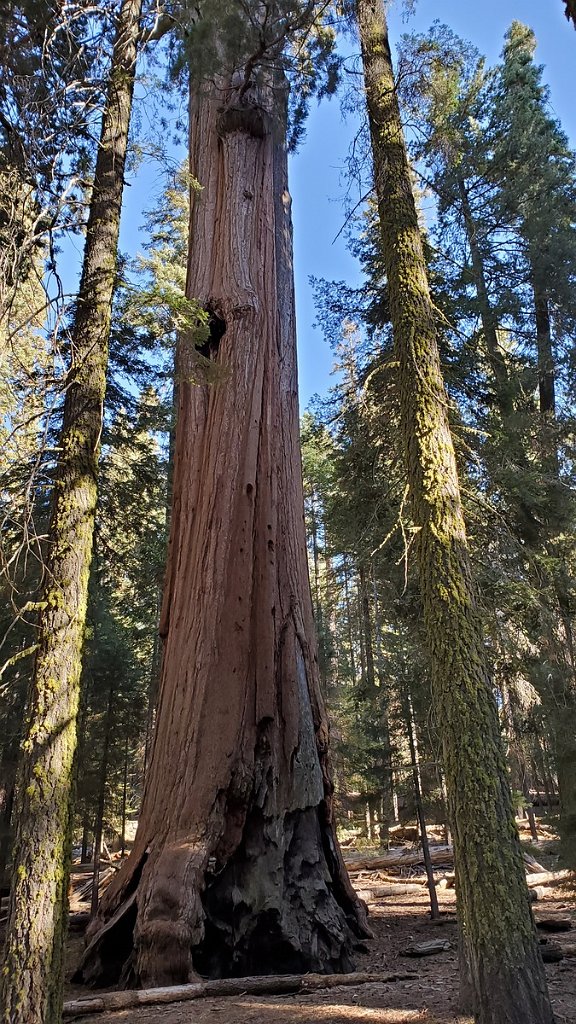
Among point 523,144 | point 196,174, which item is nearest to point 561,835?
point 196,174

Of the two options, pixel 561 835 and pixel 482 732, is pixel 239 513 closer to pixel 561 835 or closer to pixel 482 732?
pixel 482 732

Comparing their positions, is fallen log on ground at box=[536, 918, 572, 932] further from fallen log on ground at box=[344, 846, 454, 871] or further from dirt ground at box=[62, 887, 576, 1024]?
fallen log on ground at box=[344, 846, 454, 871]

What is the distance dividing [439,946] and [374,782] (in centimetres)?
360

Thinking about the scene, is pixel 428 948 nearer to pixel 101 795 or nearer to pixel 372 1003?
pixel 372 1003

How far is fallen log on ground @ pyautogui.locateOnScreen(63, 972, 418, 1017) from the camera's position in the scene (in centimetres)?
386

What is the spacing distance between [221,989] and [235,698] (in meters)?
2.03

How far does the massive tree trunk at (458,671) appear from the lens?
11.3 feet

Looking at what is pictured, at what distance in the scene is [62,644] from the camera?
3.66 meters

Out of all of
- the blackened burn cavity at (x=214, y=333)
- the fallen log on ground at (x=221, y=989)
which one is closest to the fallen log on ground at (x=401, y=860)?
the fallen log on ground at (x=221, y=989)

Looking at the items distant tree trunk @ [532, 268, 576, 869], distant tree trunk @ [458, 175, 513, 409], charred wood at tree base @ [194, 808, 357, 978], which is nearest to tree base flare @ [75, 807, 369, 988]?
charred wood at tree base @ [194, 808, 357, 978]

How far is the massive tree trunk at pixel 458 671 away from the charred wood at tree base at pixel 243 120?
2952mm

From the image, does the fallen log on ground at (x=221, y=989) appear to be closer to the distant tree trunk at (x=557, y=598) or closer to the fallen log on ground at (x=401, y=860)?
the distant tree trunk at (x=557, y=598)

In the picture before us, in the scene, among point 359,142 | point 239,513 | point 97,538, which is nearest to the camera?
point 239,513

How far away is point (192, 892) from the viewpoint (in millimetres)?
4520
